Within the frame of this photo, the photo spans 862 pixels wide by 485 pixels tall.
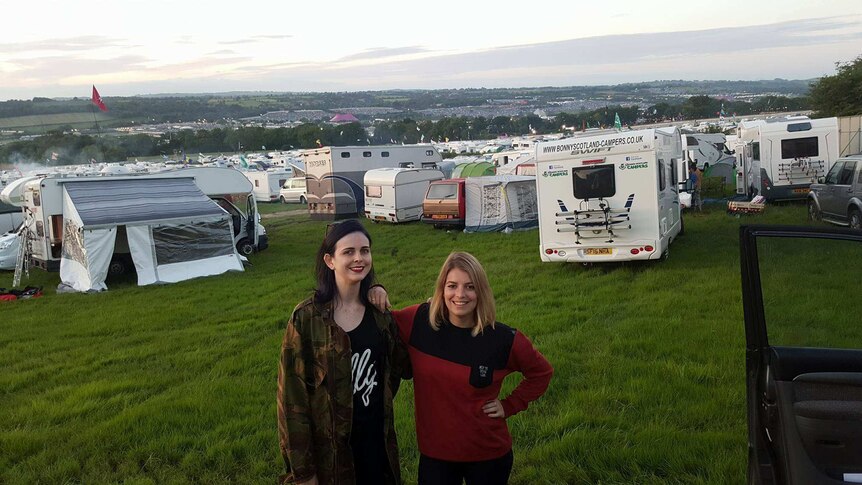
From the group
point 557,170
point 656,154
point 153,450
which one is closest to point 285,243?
point 557,170

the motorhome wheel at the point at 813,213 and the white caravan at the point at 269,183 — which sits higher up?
the white caravan at the point at 269,183

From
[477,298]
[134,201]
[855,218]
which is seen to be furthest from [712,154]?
[477,298]

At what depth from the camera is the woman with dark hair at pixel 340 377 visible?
2744 millimetres

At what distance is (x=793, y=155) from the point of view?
61.2 ft

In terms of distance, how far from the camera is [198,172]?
1859 centimetres

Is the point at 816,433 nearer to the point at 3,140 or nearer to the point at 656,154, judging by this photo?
the point at 656,154

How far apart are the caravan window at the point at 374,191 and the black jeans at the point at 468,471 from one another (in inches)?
812

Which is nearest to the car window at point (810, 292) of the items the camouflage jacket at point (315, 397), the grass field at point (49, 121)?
the camouflage jacket at point (315, 397)

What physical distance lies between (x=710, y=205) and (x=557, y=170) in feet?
34.0

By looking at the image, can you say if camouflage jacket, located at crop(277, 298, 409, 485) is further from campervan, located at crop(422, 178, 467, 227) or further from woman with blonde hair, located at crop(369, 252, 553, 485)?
campervan, located at crop(422, 178, 467, 227)

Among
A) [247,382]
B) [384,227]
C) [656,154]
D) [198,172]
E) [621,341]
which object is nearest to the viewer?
[247,382]

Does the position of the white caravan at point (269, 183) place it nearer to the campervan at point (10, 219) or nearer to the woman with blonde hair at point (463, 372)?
the campervan at point (10, 219)

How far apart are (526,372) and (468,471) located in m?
0.51

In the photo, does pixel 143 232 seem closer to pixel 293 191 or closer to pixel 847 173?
pixel 847 173
